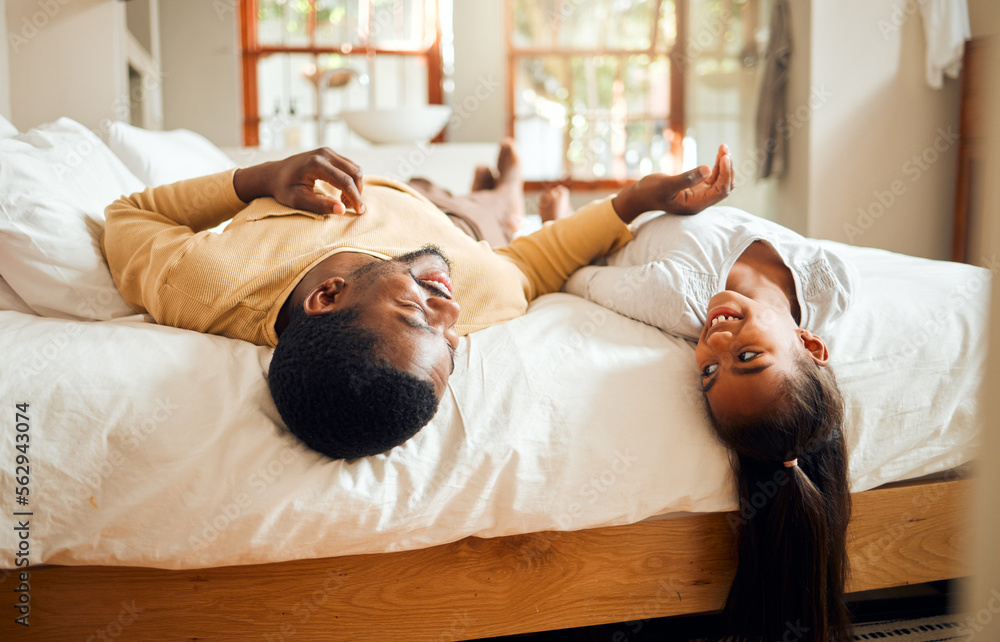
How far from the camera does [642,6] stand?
408 centimetres

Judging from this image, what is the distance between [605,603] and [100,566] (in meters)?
0.58

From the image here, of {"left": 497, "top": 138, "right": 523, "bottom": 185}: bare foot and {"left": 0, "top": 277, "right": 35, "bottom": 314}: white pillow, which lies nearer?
{"left": 0, "top": 277, "right": 35, "bottom": 314}: white pillow

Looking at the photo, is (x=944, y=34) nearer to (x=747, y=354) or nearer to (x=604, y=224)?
(x=604, y=224)

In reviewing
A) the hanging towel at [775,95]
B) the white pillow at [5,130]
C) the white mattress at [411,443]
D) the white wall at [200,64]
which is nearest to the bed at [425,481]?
the white mattress at [411,443]

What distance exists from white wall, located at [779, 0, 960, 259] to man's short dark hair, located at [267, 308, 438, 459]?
9.60 ft

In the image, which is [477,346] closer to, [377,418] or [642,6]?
[377,418]

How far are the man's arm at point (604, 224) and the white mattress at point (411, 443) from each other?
0.32m

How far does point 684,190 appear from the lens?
1.11 metres

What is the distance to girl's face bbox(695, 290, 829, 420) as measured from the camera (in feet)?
2.55

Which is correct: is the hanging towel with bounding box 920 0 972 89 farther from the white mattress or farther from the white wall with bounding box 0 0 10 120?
the white wall with bounding box 0 0 10 120

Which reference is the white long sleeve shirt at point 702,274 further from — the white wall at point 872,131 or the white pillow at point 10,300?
the white wall at point 872,131

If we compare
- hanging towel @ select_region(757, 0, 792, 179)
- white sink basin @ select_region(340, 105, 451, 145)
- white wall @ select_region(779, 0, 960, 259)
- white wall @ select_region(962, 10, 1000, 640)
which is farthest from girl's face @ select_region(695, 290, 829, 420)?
hanging towel @ select_region(757, 0, 792, 179)

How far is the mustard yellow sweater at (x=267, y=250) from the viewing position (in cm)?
90

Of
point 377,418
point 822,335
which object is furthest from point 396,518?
point 822,335
